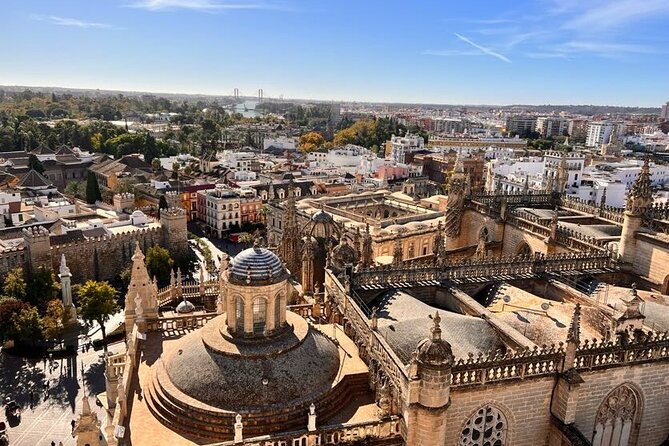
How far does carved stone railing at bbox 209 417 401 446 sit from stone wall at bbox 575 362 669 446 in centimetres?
661

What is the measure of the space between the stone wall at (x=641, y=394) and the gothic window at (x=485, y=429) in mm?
2755

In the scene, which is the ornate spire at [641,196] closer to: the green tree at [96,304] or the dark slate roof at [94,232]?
the green tree at [96,304]

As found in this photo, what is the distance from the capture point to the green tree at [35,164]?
111931 mm

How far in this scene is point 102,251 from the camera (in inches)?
2598

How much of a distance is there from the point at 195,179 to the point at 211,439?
320 feet

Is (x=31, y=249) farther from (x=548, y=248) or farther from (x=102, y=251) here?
(x=548, y=248)

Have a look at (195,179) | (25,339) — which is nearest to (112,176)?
(195,179)

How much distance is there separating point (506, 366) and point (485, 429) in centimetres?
231

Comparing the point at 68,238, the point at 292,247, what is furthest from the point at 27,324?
the point at 292,247

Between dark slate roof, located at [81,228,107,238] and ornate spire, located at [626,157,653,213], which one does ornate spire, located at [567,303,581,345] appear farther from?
dark slate roof, located at [81,228,107,238]

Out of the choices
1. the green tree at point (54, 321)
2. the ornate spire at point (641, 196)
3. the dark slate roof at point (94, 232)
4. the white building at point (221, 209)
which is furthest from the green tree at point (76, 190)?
the ornate spire at point (641, 196)

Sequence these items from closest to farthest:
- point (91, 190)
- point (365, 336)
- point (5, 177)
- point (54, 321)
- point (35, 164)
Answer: point (365, 336), point (54, 321), point (91, 190), point (5, 177), point (35, 164)

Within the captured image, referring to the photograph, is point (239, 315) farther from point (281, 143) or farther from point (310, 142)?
point (310, 142)

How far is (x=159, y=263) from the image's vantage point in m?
64.8
